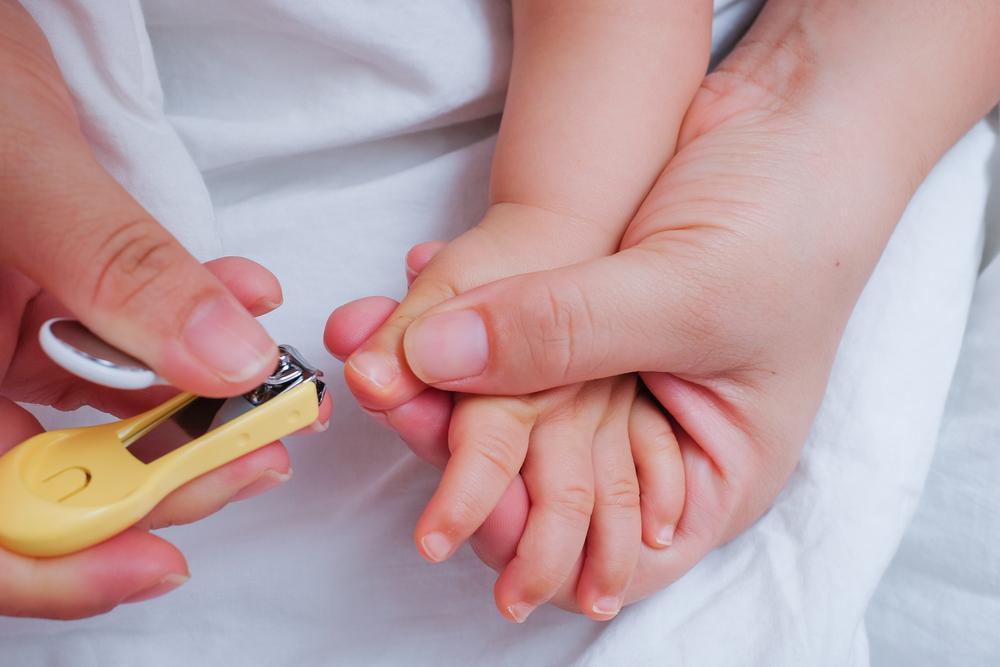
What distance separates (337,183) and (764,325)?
20.8 inches

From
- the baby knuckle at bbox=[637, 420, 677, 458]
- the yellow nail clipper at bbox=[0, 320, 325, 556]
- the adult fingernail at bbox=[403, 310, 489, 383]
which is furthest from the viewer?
the baby knuckle at bbox=[637, 420, 677, 458]

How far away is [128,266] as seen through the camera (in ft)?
1.99

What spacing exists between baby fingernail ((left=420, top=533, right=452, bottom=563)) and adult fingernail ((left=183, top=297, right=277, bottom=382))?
175mm

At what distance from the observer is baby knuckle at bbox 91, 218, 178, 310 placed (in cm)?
60

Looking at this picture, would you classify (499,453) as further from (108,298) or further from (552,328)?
(108,298)

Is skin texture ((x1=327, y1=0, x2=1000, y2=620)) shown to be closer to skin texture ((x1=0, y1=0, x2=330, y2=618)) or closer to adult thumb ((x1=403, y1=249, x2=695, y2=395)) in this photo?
adult thumb ((x1=403, y1=249, x2=695, y2=395))

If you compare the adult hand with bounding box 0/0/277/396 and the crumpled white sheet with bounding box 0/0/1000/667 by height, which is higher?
the adult hand with bounding box 0/0/277/396

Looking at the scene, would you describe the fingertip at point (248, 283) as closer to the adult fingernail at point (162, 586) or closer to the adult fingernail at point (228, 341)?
the adult fingernail at point (228, 341)

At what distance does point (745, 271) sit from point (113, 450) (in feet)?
1.78

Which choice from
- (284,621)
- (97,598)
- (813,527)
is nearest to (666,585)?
(813,527)

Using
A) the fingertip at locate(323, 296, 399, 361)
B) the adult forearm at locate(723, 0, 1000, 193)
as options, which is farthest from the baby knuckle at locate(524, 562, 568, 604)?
the adult forearm at locate(723, 0, 1000, 193)

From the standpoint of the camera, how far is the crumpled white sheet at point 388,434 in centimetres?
86

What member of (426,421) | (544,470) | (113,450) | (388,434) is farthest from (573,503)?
(113,450)

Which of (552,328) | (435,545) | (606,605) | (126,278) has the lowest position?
(606,605)
